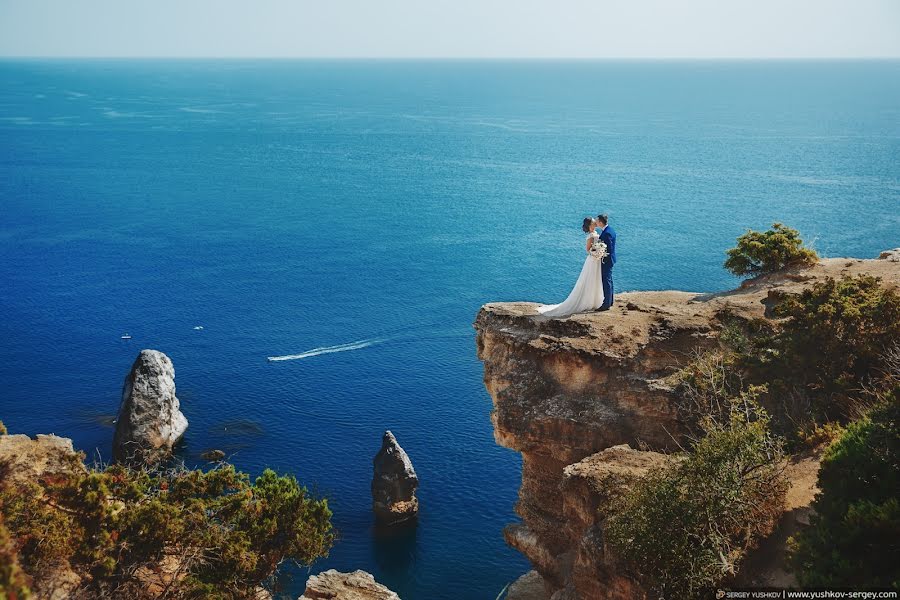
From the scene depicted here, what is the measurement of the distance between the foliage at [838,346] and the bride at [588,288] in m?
5.99

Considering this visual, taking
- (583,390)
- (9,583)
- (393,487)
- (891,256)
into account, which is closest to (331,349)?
(393,487)

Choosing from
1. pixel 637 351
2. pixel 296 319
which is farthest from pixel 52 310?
pixel 637 351

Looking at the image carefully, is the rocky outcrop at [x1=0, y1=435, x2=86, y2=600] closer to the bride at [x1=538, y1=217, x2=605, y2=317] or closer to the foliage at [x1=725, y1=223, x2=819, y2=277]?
the bride at [x1=538, y1=217, x2=605, y2=317]

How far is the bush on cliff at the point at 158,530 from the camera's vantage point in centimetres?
2142

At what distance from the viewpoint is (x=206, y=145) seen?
159750 millimetres

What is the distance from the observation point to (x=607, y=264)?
2725cm

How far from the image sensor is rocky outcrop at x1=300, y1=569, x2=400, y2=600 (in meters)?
29.5

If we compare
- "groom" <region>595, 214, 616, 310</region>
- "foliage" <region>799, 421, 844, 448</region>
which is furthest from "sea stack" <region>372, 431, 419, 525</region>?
"foliage" <region>799, 421, 844, 448</region>

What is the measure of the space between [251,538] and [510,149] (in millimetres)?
132910

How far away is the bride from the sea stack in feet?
61.7

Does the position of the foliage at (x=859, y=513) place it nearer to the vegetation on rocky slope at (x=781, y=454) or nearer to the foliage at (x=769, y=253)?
the vegetation on rocky slope at (x=781, y=454)

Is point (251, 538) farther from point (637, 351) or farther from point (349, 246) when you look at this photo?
point (349, 246)

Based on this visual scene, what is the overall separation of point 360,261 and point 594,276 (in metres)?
63.9

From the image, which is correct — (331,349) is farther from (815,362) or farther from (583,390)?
(815,362)
